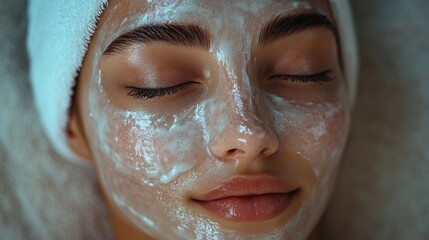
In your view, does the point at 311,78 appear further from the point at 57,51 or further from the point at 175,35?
the point at 57,51

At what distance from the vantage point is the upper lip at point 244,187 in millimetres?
1040

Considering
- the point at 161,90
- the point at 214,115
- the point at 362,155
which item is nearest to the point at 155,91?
the point at 161,90

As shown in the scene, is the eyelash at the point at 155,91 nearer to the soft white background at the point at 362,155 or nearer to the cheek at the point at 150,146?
the cheek at the point at 150,146

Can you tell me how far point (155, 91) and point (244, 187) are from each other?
0.22m

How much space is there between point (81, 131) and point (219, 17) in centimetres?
39

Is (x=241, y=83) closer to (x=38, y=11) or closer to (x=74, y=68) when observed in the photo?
(x=74, y=68)

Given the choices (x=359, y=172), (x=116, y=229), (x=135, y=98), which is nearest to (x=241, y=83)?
(x=135, y=98)

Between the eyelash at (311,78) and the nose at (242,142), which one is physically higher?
the eyelash at (311,78)

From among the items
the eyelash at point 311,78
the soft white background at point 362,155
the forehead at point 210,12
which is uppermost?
the forehead at point 210,12

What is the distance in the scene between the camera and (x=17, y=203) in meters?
1.39

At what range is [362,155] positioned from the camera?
1.50 m

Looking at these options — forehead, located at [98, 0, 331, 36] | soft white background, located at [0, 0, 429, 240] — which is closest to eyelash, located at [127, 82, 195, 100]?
forehead, located at [98, 0, 331, 36]

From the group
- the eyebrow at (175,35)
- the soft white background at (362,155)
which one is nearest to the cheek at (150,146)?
the eyebrow at (175,35)

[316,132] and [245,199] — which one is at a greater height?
[316,132]
